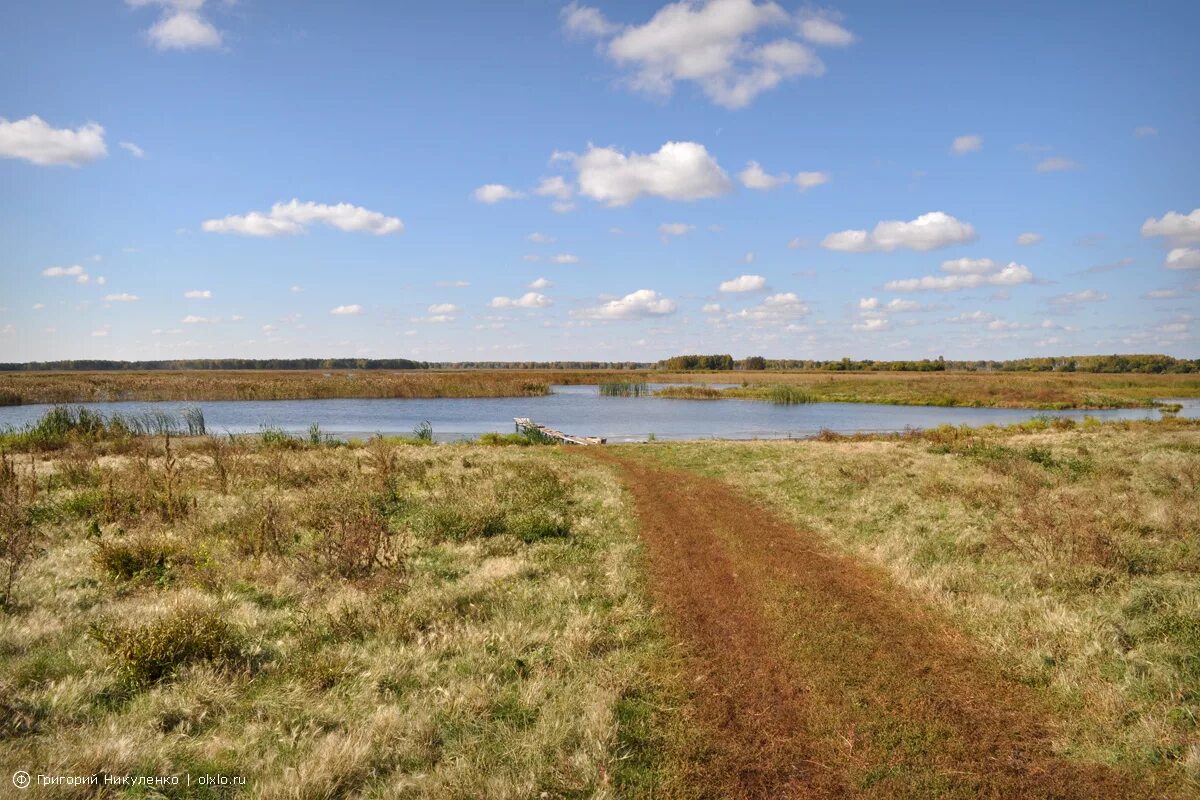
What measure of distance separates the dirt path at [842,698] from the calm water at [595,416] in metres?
28.4

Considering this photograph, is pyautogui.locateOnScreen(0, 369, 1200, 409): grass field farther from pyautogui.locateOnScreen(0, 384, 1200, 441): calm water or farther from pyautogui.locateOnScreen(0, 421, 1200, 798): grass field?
pyautogui.locateOnScreen(0, 421, 1200, 798): grass field

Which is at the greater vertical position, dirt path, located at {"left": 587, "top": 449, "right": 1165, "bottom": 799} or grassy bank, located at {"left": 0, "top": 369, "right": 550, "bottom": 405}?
grassy bank, located at {"left": 0, "top": 369, "right": 550, "bottom": 405}

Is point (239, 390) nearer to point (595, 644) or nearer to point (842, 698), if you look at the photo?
point (595, 644)

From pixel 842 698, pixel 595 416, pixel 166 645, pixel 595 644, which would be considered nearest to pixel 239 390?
pixel 595 416

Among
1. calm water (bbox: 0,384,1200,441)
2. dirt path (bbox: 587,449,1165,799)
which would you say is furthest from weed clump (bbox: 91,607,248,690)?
calm water (bbox: 0,384,1200,441)

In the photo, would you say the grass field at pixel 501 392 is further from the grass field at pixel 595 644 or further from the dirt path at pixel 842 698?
the dirt path at pixel 842 698

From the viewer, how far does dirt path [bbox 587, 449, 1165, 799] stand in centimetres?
509

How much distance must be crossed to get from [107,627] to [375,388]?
74484 mm

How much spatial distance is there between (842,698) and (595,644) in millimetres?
2707

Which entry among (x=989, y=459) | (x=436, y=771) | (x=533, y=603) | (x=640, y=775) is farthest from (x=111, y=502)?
(x=989, y=459)

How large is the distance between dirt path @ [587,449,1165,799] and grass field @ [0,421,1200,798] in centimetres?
4

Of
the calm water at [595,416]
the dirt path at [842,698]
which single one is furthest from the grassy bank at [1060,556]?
the calm water at [595,416]

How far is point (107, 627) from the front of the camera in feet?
24.8

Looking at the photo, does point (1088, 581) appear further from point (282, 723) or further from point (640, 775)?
point (282, 723)
